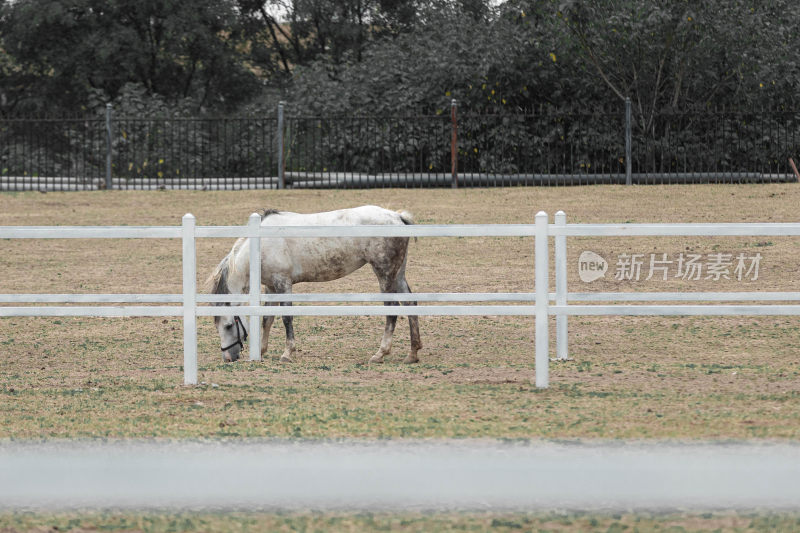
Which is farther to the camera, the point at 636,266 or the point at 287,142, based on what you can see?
the point at 287,142

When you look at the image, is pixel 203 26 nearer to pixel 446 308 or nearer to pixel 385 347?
pixel 385 347

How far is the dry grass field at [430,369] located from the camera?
6488mm

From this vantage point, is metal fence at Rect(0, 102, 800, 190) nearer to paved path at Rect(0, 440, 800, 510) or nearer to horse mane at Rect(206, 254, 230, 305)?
horse mane at Rect(206, 254, 230, 305)

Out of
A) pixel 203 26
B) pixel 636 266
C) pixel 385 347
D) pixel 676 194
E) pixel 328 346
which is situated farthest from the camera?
pixel 203 26

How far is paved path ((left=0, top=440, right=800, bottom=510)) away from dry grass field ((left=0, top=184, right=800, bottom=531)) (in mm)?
89

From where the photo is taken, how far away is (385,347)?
421 inches

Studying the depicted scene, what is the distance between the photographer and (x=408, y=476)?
17.4ft

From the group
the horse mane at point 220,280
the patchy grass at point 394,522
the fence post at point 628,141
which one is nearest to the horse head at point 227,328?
the horse mane at point 220,280

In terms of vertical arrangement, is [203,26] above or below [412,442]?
above

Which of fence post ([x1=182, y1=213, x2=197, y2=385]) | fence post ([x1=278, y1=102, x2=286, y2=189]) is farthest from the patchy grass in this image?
fence post ([x1=278, y1=102, x2=286, y2=189])

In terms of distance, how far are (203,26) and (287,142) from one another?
11.9 metres

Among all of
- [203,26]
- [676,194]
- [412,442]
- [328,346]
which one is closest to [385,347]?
[328,346]

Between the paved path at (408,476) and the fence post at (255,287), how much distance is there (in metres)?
3.88

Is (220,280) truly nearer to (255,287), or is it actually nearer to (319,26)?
(255,287)
